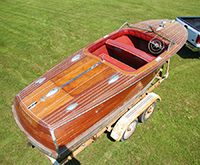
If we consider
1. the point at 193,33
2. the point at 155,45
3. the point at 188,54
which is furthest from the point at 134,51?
the point at 188,54

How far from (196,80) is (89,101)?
4.83 metres

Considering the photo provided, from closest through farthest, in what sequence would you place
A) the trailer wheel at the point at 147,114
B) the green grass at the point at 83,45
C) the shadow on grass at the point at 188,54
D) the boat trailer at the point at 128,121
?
the boat trailer at the point at 128,121 → the green grass at the point at 83,45 → the trailer wheel at the point at 147,114 → the shadow on grass at the point at 188,54

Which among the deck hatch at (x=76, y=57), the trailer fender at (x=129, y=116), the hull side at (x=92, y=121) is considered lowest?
the trailer fender at (x=129, y=116)

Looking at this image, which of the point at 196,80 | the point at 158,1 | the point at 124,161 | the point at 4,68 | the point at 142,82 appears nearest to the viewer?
the point at 124,161

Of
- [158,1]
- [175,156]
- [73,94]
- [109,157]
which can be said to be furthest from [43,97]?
[158,1]

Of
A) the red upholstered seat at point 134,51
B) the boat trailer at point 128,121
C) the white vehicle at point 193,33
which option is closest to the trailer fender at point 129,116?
the boat trailer at point 128,121

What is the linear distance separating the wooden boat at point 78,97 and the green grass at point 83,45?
40.9 inches

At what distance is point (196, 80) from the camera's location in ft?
20.4

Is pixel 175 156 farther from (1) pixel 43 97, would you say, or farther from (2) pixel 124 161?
(1) pixel 43 97

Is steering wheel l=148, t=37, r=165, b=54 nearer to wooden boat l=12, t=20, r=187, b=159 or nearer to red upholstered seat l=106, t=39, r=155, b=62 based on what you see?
wooden boat l=12, t=20, r=187, b=159

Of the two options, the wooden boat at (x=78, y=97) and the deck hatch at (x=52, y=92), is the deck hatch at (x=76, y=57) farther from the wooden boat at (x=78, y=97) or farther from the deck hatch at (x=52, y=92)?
the deck hatch at (x=52, y=92)

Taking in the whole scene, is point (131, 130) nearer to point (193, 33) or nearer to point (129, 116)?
point (129, 116)

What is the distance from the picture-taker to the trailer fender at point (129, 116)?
4.01 meters

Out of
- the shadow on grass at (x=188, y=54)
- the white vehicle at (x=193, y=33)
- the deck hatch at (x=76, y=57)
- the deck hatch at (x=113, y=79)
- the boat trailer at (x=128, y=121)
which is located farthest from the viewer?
the shadow on grass at (x=188, y=54)
